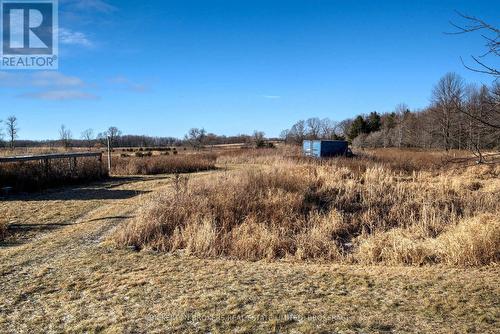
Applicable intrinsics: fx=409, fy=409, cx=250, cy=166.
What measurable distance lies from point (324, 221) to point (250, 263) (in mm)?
3353

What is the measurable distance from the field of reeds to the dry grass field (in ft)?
0.12

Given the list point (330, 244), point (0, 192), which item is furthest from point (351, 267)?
point (0, 192)

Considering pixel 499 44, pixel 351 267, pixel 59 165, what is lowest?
pixel 351 267

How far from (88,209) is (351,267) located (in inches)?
334

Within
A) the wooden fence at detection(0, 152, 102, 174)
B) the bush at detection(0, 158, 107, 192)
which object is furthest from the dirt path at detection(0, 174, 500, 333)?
the wooden fence at detection(0, 152, 102, 174)

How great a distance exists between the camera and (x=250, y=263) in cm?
694

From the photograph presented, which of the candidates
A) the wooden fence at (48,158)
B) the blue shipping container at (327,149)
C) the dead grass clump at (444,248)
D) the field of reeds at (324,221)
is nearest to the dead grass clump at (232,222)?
the field of reeds at (324,221)

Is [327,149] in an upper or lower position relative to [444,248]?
upper

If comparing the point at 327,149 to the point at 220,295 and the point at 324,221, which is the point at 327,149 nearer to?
the point at 324,221

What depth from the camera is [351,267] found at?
663 centimetres

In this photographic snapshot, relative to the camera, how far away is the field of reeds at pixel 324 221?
7168 millimetres

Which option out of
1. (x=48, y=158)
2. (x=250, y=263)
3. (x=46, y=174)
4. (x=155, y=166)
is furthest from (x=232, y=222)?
(x=155, y=166)

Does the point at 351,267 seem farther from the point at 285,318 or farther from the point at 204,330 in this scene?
the point at 204,330

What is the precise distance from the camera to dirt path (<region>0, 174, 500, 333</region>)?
14.0ft
